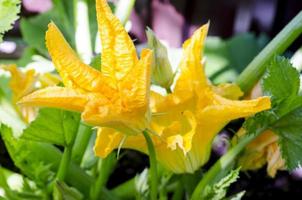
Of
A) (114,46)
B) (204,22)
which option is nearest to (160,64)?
(114,46)

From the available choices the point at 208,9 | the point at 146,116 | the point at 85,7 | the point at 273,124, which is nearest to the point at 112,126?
the point at 146,116

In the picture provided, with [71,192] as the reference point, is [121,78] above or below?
above

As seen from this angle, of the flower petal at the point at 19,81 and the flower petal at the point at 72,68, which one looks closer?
the flower petal at the point at 72,68

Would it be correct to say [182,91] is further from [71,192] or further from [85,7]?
[85,7]

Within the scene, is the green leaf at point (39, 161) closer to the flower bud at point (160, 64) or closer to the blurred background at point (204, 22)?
the flower bud at point (160, 64)

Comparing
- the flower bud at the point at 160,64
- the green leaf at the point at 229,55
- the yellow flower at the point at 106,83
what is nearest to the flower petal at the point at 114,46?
the yellow flower at the point at 106,83

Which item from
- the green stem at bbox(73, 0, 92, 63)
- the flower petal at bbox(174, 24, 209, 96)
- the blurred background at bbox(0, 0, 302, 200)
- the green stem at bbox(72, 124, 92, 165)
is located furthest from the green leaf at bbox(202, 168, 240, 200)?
the blurred background at bbox(0, 0, 302, 200)

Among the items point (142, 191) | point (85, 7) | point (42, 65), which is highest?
point (85, 7)
